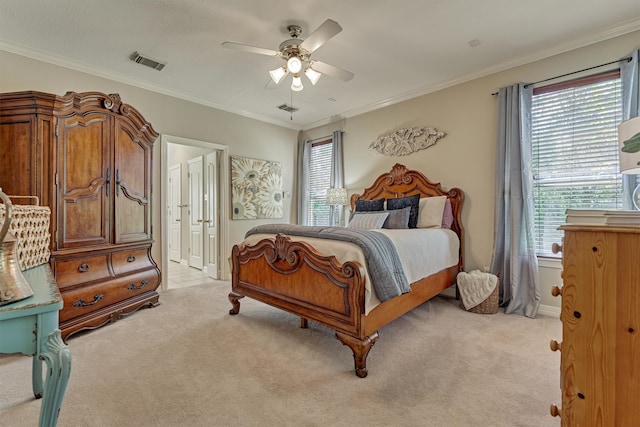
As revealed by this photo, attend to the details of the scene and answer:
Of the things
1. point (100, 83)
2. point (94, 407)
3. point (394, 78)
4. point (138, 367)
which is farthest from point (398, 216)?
point (100, 83)

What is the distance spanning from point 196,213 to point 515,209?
489cm

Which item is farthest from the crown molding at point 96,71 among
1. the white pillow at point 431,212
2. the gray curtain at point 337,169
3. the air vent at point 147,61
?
the white pillow at point 431,212

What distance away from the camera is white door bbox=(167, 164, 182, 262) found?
588cm

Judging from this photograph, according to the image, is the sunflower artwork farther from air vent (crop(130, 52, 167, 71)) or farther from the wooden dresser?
the wooden dresser

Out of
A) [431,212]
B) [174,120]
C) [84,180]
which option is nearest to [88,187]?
[84,180]

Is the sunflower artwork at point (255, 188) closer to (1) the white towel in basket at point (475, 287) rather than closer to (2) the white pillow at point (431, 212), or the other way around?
(2) the white pillow at point (431, 212)

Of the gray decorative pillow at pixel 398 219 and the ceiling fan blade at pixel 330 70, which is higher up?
the ceiling fan blade at pixel 330 70

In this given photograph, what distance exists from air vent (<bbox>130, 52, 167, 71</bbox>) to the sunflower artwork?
1.57 metres

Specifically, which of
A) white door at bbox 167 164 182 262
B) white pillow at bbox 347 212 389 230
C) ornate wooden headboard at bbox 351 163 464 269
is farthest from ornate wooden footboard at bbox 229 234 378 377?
white door at bbox 167 164 182 262

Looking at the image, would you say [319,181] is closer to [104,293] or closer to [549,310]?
[104,293]

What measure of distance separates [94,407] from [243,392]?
30.9 inches

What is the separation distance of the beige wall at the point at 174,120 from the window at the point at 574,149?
376 centimetres

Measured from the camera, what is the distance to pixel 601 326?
37.2 inches

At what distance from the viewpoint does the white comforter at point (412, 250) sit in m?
1.99
